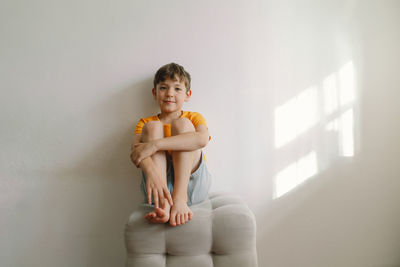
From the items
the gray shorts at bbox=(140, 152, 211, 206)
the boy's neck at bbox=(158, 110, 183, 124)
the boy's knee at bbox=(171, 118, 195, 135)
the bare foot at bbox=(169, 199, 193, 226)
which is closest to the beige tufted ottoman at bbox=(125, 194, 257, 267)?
the bare foot at bbox=(169, 199, 193, 226)

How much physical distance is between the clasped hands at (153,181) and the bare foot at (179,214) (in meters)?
0.03

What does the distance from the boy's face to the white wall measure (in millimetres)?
142

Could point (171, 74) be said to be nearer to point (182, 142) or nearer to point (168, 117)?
point (168, 117)

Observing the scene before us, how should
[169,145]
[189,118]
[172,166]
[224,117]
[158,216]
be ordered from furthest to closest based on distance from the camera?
[224,117] → [189,118] → [172,166] → [169,145] → [158,216]

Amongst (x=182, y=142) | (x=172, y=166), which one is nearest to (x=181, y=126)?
(x=182, y=142)

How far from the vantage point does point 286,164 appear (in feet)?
4.46

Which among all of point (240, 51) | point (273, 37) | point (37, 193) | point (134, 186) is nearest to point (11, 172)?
point (37, 193)

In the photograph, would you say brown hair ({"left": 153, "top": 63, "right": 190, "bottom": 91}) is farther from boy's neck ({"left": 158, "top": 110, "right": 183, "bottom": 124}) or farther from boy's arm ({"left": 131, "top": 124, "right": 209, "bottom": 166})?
boy's arm ({"left": 131, "top": 124, "right": 209, "bottom": 166})

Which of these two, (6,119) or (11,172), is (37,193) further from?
(6,119)

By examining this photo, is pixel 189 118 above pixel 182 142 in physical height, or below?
above

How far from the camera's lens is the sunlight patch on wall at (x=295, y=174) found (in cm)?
136

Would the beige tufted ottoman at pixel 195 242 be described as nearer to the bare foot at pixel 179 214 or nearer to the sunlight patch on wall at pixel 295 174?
the bare foot at pixel 179 214

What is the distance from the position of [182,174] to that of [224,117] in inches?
18.8

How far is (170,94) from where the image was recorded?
1.18 metres
